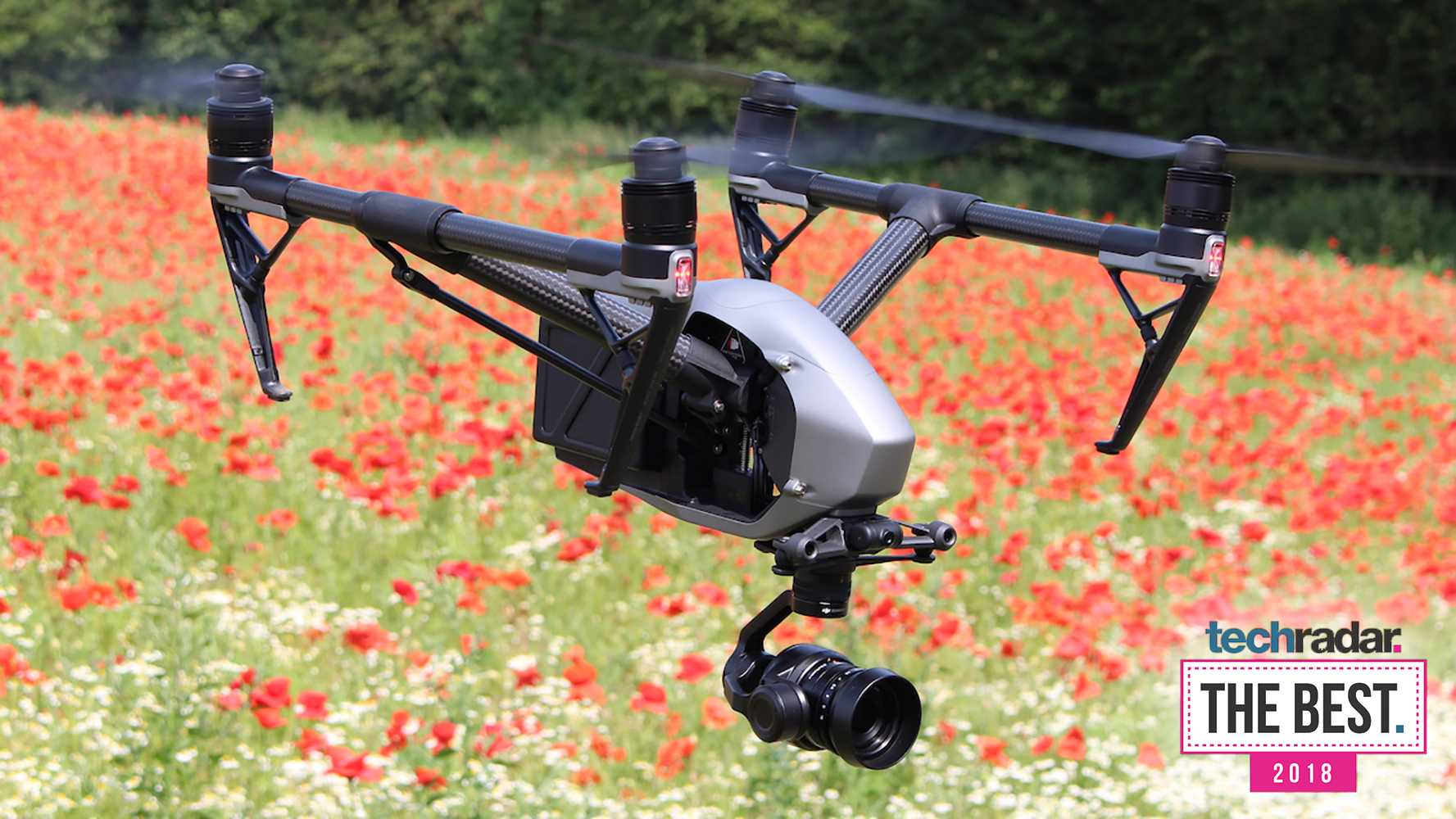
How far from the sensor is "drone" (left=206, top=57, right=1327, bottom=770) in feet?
5.45

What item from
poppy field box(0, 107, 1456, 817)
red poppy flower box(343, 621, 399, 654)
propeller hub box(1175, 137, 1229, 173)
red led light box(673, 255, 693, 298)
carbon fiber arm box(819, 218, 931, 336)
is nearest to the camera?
red led light box(673, 255, 693, 298)

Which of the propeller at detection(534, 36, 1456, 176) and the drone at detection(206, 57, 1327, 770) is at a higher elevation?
the propeller at detection(534, 36, 1456, 176)

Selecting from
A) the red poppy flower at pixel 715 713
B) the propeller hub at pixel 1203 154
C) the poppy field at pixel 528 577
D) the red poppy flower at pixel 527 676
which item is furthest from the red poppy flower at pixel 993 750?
the propeller hub at pixel 1203 154

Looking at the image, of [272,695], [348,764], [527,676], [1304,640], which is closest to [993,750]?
[527,676]

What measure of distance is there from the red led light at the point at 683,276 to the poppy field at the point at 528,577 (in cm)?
33

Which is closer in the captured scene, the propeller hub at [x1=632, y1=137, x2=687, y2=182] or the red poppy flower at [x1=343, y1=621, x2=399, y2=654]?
the propeller hub at [x1=632, y1=137, x2=687, y2=182]

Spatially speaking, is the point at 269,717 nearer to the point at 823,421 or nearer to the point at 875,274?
the point at 875,274

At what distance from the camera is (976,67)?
2409 centimetres

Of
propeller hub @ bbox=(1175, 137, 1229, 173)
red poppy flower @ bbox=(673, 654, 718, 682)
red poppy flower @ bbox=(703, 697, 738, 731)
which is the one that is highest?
propeller hub @ bbox=(1175, 137, 1229, 173)

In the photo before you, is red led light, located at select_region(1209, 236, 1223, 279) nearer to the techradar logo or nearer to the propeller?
the propeller

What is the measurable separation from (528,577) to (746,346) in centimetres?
249

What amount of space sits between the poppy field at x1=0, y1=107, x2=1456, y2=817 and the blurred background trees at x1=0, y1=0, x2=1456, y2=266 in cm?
1272

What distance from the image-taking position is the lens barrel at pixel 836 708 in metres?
1.88

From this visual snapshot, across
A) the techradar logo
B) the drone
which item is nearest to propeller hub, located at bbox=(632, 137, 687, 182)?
the drone
